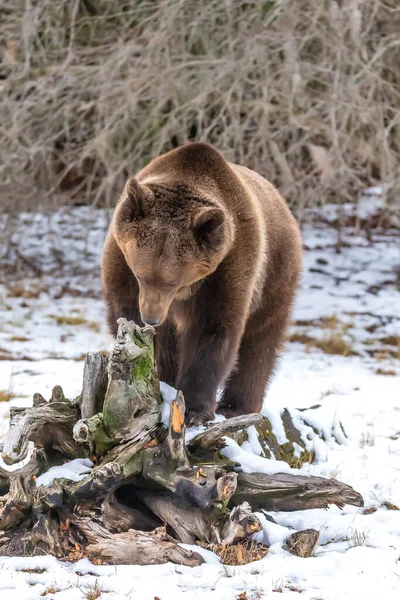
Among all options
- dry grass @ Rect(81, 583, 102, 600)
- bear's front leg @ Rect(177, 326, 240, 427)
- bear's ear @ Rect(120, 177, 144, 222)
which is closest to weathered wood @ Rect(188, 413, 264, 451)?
bear's front leg @ Rect(177, 326, 240, 427)

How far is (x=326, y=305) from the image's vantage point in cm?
1125

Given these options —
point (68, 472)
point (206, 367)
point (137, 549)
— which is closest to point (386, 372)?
point (206, 367)

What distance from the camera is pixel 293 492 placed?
3.80 meters

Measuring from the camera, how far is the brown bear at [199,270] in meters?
3.88

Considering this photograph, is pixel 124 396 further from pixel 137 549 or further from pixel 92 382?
pixel 137 549

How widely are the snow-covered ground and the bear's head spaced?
938 millimetres

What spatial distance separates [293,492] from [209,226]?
1.39 m

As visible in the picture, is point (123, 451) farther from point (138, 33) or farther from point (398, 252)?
point (398, 252)

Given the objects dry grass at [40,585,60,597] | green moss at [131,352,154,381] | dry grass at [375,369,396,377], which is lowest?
dry grass at [375,369,396,377]

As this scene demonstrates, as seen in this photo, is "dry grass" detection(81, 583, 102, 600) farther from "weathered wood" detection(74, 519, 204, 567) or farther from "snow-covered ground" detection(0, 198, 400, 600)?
"weathered wood" detection(74, 519, 204, 567)

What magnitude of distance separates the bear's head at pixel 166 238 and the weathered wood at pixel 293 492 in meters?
0.92

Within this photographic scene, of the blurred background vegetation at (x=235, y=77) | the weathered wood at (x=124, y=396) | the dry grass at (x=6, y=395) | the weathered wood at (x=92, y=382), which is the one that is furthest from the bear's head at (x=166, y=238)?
the blurred background vegetation at (x=235, y=77)

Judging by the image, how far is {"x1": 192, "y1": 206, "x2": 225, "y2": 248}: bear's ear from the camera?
3.87 meters

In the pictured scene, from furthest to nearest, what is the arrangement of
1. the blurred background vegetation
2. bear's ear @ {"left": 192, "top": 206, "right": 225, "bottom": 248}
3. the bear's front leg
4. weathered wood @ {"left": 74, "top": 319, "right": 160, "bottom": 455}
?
the blurred background vegetation, the bear's front leg, bear's ear @ {"left": 192, "top": 206, "right": 225, "bottom": 248}, weathered wood @ {"left": 74, "top": 319, "right": 160, "bottom": 455}
